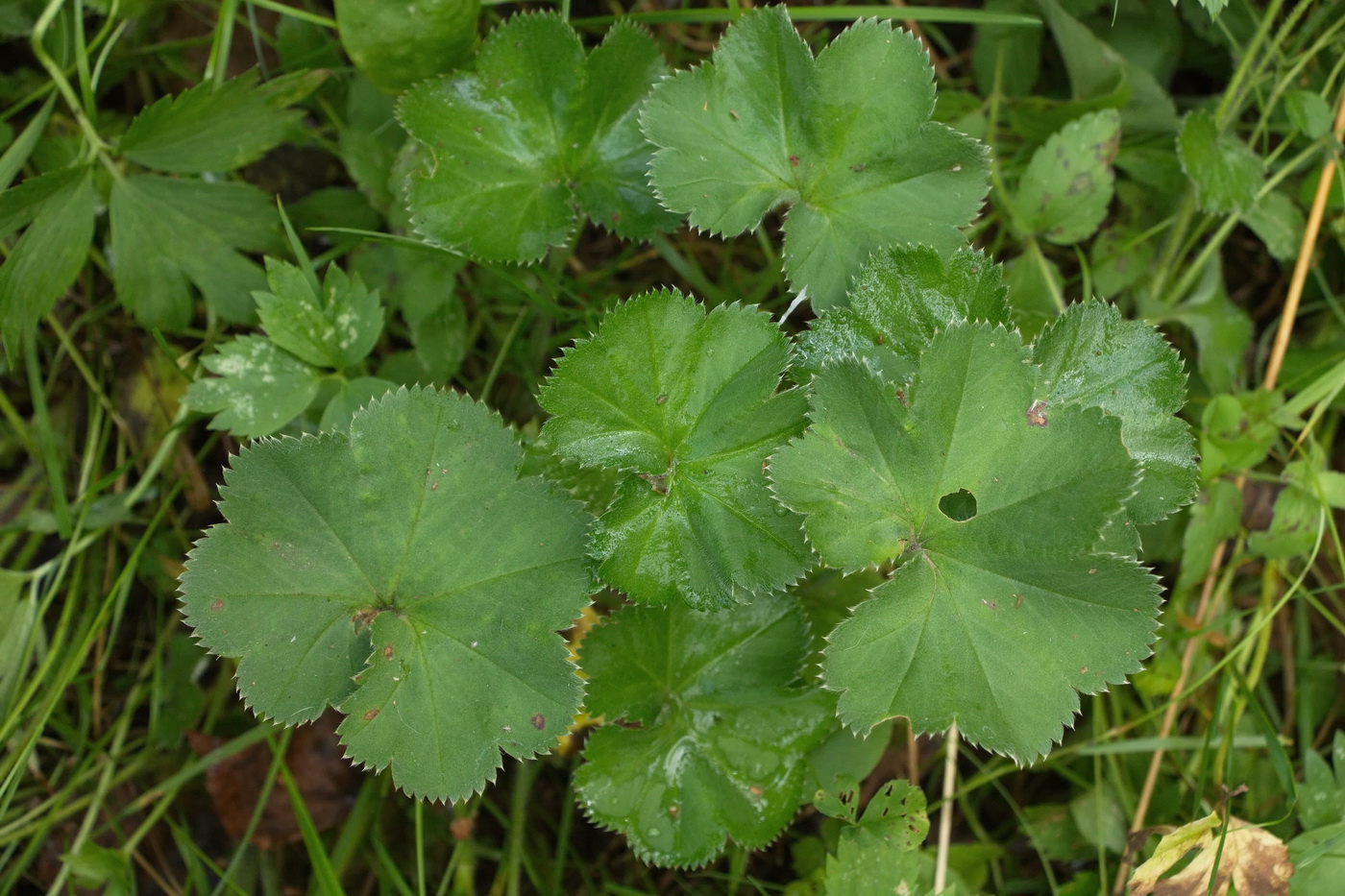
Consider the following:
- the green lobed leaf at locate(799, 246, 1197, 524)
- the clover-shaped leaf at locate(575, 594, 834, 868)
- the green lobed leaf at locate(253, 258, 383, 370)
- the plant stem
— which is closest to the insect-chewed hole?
the green lobed leaf at locate(799, 246, 1197, 524)

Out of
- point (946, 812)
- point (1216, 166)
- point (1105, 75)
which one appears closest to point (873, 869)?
point (946, 812)

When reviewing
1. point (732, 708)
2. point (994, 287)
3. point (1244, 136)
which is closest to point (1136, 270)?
point (1244, 136)

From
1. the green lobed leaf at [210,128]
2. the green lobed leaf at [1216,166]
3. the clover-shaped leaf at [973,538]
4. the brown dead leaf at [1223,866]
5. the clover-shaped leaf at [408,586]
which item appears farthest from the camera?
the green lobed leaf at [1216,166]

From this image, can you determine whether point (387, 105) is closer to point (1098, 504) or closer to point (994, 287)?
point (994, 287)

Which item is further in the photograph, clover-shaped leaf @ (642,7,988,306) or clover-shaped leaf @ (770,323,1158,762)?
clover-shaped leaf @ (642,7,988,306)

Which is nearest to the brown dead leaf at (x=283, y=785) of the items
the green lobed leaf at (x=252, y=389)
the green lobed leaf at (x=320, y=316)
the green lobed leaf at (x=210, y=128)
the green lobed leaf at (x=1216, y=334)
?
the green lobed leaf at (x=252, y=389)

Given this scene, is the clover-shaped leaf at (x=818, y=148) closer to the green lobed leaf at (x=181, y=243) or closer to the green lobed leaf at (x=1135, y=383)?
the green lobed leaf at (x=1135, y=383)

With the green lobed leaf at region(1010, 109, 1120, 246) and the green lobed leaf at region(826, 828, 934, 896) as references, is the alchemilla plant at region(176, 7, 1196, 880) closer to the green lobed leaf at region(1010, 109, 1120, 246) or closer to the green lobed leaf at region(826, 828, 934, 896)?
the green lobed leaf at region(826, 828, 934, 896)
